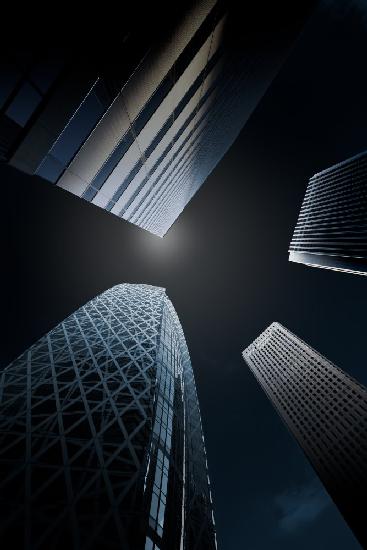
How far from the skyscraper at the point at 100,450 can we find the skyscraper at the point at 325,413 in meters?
59.2

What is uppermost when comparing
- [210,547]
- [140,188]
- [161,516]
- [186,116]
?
[186,116]

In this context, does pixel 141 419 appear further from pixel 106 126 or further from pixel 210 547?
pixel 106 126

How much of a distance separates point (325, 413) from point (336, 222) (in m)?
68.0

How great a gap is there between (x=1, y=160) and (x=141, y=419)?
3232 centimetres

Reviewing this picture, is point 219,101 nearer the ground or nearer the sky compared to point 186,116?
nearer the sky

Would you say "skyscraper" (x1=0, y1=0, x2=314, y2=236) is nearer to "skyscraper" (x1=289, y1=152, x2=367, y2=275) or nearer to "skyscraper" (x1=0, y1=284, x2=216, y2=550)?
"skyscraper" (x1=0, y1=284, x2=216, y2=550)

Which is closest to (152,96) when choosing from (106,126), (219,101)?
(106,126)

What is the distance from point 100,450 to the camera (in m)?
28.9

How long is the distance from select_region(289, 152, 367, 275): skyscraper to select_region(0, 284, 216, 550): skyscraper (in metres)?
46.6

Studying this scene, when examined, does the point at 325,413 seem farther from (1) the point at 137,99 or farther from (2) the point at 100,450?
(1) the point at 137,99

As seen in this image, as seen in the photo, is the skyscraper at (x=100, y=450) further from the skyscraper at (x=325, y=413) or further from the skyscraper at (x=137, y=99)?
the skyscraper at (x=325, y=413)

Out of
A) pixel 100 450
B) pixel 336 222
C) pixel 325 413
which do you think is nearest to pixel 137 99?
pixel 100 450

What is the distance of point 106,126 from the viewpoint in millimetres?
13914

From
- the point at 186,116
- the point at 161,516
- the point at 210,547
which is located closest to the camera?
the point at 186,116
